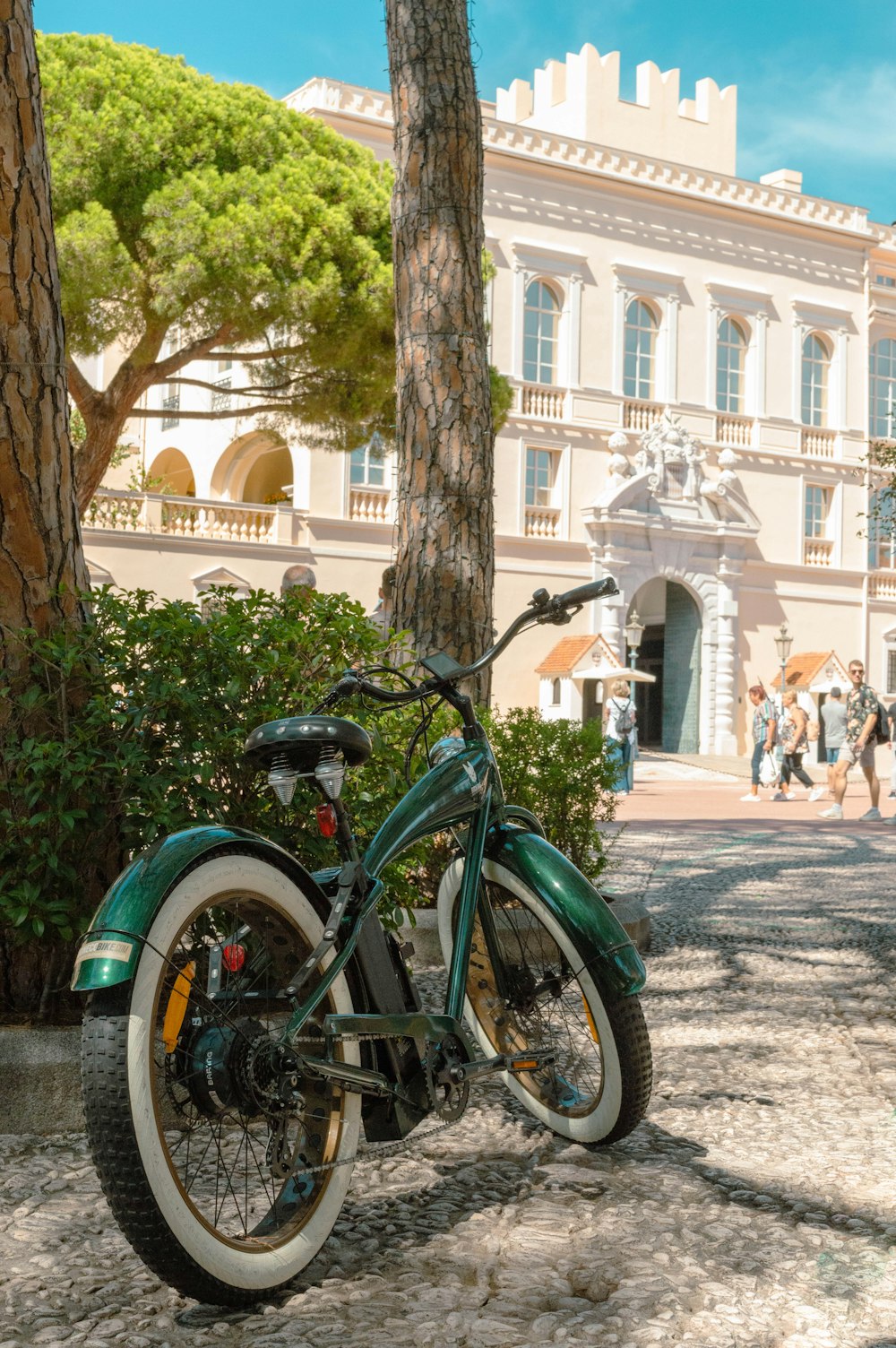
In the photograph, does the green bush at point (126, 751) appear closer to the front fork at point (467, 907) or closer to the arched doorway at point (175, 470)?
the front fork at point (467, 907)

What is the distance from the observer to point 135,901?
7.91 ft

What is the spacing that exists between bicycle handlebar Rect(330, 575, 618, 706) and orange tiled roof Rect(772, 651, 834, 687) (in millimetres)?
32622

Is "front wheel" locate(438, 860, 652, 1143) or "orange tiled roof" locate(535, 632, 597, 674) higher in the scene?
"orange tiled roof" locate(535, 632, 597, 674)

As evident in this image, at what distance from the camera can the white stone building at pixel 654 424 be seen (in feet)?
102

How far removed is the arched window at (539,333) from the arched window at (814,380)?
7.75 meters

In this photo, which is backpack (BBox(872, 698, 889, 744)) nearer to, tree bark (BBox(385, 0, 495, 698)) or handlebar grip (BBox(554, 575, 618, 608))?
tree bark (BBox(385, 0, 495, 698))

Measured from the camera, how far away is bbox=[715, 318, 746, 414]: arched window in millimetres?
36125

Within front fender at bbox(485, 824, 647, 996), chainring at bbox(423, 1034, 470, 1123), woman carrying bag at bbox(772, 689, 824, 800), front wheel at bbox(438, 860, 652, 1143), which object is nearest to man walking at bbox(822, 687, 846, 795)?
woman carrying bag at bbox(772, 689, 824, 800)

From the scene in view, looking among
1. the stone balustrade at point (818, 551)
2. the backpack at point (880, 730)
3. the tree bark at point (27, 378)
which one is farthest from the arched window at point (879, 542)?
the tree bark at point (27, 378)

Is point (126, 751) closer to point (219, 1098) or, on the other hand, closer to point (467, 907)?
point (467, 907)

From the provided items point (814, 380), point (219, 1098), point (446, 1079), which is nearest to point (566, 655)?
point (814, 380)

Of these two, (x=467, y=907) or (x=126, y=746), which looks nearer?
(x=467, y=907)

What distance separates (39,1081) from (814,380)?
36.9m

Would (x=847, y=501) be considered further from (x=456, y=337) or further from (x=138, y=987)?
(x=138, y=987)
